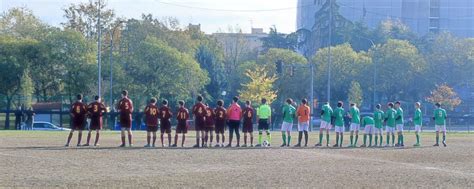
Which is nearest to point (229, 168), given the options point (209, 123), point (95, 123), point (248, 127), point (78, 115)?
point (95, 123)

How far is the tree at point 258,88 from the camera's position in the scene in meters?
91.1

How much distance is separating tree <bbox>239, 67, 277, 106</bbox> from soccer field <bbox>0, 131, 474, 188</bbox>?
55.8m

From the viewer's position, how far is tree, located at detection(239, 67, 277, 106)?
91.1 metres

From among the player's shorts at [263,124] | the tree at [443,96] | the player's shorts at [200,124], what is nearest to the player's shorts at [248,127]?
the player's shorts at [263,124]

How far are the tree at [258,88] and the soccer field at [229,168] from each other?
55.8 metres

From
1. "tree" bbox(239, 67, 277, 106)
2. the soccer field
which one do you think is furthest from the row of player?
"tree" bbox(239, 67, 277, 106)

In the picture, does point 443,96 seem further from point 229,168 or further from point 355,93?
point 229,168

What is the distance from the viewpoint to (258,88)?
91.5 meters

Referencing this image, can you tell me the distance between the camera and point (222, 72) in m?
104

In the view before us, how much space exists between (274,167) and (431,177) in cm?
439

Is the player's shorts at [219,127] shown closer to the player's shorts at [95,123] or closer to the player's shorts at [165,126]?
the player's shorts at [165,126]

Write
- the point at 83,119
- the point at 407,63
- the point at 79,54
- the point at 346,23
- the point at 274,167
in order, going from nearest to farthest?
1. the point at 274,167
2. the point at 83,119
3. the point at 79,54
4. the point at 407,63
5. the point at 346,23

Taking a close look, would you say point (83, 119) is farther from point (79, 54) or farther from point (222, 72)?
point (222, 72)

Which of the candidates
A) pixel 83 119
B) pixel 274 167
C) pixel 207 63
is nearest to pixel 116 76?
pixel 207 63
